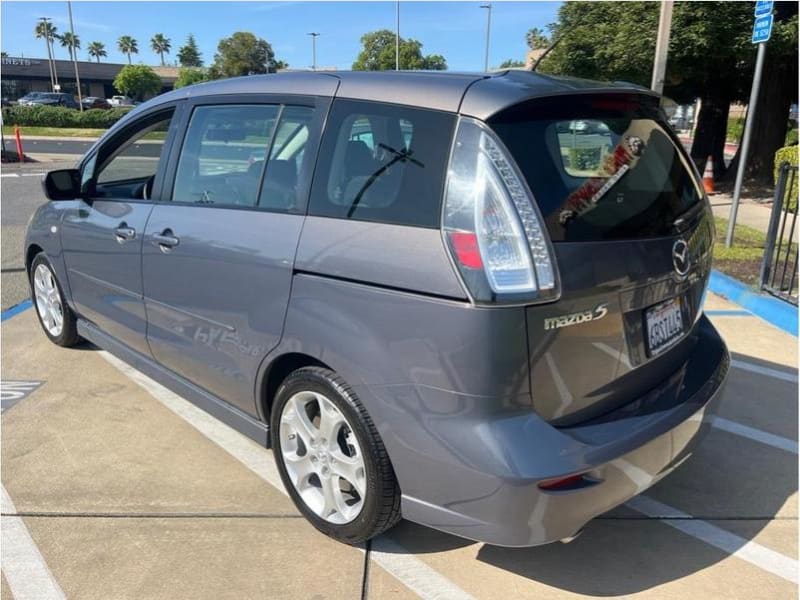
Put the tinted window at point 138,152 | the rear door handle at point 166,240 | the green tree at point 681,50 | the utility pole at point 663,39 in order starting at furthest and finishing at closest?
the green tree at point 681,50
the utility pole at point 663,39
the tinted window at point 138,152
the rear door handle at point 166,240

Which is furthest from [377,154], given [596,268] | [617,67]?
[617,67]

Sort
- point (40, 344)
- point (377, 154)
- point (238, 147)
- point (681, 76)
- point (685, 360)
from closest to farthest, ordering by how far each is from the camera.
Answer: point (377, 154) < point (685, 360) < point (238, 147) < point (40, 344) < point (681, 76)

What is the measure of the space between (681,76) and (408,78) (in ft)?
40.1

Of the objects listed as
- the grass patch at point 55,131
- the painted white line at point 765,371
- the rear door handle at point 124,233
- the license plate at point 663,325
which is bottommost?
the grass patch at point 55,131

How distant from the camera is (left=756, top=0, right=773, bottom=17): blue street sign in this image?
665cm

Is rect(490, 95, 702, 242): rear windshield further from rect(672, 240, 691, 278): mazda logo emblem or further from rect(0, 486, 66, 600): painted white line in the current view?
rect(0, 486, 66, 600): painted white line

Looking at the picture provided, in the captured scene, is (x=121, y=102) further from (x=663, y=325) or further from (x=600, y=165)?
(x=663, y=325)

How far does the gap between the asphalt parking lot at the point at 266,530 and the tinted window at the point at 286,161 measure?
4.61ft

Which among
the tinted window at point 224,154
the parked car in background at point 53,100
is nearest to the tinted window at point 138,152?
the tinted window at point 224,154

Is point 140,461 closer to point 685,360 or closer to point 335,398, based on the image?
point 335,398

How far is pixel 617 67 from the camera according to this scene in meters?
12.9

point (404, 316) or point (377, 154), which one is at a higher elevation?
point (377, 154)

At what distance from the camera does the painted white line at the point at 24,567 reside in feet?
8.20

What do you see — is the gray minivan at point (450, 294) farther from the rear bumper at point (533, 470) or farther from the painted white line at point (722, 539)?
the painted white line at point (722, 539)
